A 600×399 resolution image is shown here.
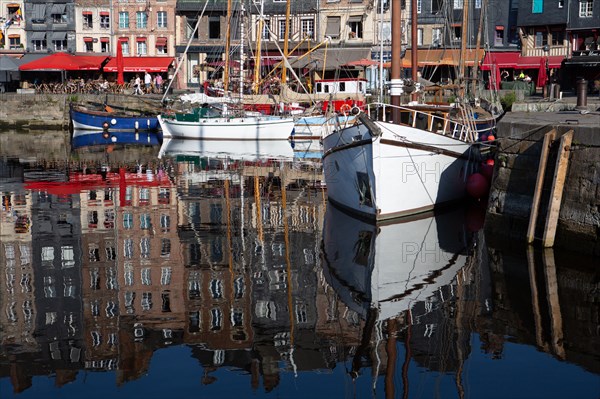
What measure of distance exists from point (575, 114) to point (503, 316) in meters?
9.91

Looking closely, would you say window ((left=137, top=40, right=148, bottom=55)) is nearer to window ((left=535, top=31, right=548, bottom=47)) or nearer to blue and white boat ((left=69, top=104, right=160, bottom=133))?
blue and white boat ((left=69, top=104, right=160, bottom=133))

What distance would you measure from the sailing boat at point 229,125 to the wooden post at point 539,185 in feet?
96.7

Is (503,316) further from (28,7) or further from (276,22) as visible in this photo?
(28,7)

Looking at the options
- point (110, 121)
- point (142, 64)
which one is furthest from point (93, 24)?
point (110, 121)

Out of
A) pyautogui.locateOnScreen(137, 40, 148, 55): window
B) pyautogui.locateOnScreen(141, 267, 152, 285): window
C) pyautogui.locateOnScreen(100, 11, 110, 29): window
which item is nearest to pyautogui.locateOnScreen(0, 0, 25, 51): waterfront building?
pyautogui.locateOnScreen(100, 11, 110, 29): window

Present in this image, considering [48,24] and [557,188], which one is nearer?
[557,188]

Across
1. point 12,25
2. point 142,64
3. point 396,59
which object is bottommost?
point 142,64

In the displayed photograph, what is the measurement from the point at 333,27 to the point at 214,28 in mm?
8788

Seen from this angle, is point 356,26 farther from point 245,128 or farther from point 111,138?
point 111,138

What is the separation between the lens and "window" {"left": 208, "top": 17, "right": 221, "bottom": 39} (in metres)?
67.6

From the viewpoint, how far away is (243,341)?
1209cm

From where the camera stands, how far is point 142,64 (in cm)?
6650

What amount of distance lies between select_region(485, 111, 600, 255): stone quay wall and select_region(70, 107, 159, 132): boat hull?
36.0 meters

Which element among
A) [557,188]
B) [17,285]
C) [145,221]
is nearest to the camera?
[17,285]
